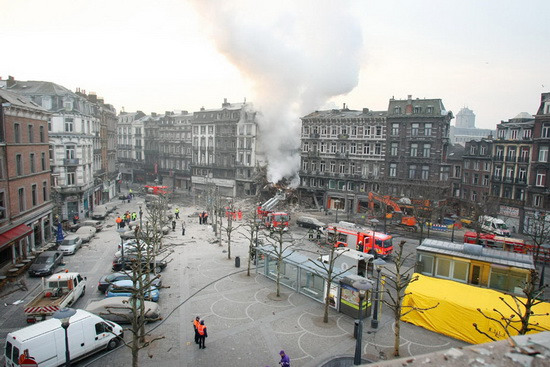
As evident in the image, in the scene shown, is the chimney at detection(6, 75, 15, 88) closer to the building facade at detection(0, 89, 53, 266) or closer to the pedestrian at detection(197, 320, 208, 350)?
the building facade at detection(0, 89, 53, 266)

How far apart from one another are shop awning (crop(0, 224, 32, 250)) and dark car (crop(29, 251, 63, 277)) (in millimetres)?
2247

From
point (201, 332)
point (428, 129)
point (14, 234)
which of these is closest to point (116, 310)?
point (201, 332)

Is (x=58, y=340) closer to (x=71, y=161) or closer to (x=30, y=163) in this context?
(x=30, y=163)

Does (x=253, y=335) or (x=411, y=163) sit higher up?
(x=411, y=163)

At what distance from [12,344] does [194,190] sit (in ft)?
208

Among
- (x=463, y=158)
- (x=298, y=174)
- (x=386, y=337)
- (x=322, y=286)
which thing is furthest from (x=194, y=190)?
(x=386, y=337)

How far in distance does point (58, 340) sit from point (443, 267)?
907 inches

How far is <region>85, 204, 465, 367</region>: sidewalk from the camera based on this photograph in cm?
1634

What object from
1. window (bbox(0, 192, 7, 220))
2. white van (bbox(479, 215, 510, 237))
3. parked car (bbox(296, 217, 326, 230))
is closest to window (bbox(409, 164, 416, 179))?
white van (bbox(479, 215, 510, 237))

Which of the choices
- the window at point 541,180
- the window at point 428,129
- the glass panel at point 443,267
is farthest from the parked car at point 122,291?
the window at point 541,180

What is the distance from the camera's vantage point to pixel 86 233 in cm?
3809

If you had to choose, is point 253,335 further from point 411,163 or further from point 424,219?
point 411,163

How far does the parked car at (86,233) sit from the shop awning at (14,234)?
721 cm

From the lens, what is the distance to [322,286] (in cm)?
2264
